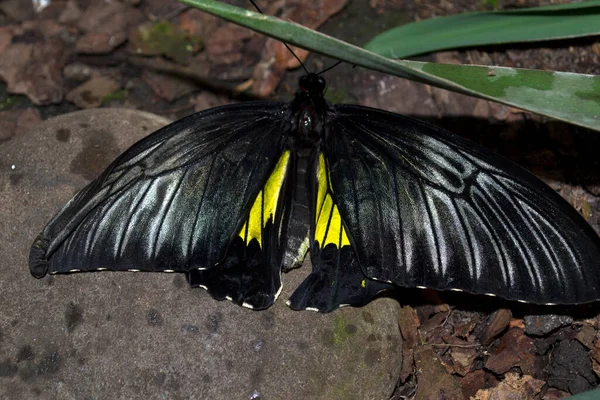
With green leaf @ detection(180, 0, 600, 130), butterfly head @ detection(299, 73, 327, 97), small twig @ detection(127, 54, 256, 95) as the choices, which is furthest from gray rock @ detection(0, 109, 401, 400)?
small twig @ detection(127, 54, 256, 95)

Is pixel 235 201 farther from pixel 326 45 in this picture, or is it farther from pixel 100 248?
pixel 326 45

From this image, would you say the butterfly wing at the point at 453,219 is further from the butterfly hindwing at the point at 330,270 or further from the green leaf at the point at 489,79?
the green leaf at the point at 489,79

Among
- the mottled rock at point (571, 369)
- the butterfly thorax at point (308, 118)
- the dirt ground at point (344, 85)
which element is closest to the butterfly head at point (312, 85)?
the butterfly thorax at point (308, 118)

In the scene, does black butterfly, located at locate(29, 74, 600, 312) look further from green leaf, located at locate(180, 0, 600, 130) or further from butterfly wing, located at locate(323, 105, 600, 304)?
green leaf, located at locate(180, 0, 600, 130)

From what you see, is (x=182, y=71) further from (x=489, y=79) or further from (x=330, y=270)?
(x=489, y=79)

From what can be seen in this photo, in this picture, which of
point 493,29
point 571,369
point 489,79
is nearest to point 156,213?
point 489,79

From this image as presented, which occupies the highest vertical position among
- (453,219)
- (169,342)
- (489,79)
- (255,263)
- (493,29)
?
(493,29)

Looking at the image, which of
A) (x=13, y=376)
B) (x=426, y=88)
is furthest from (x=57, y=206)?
(x=426, y=88)
